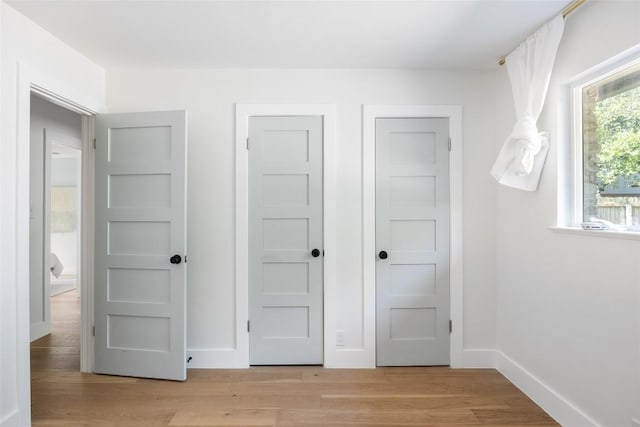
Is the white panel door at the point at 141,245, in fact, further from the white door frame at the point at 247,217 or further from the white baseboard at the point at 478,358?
the white baseboard at the point at 478,358

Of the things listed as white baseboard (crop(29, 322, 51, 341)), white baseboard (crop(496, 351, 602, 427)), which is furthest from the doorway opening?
white baseboard (crop(496, 351, 602, 427))

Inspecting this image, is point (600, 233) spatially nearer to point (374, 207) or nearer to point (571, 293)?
point (571, 293)

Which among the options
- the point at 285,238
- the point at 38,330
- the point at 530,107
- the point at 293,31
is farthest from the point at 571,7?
the point at 38,330

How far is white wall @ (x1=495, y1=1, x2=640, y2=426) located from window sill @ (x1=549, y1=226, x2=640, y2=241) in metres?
0.03

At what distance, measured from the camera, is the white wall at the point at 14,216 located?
73.3 inches

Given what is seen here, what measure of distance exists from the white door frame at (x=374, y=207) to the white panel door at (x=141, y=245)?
1.45m

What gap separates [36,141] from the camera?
3.53m

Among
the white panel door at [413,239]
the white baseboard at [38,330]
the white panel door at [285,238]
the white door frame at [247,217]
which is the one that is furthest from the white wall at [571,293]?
the white baseboard at [38,330]

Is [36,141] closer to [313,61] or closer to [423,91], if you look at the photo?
[313,61]

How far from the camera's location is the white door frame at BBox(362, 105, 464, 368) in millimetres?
2742

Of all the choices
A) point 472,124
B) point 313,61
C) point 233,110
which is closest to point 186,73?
point 233,110

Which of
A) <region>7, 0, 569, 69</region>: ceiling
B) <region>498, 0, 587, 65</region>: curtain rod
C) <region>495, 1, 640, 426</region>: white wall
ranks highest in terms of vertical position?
<region>7, 0, 569, 69</region>: ceiling

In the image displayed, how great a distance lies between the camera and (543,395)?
2168 mm

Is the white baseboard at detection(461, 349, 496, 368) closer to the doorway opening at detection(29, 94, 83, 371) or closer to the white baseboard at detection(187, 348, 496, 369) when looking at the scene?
the white baseboard at detection(187, 348, 496, 369)
